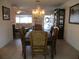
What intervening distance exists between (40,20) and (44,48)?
8881 millimetres

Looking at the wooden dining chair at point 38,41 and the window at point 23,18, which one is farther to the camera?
the window at point 23,18

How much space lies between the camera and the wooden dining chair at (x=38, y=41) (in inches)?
118

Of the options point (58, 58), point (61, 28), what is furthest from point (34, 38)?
point (61, 28)

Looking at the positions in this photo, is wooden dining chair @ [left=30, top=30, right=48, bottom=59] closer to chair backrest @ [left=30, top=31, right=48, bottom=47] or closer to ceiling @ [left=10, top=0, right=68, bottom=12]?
chair backrest @ [left=30, top=31, right=48, bottom=47]

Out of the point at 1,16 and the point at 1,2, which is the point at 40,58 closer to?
the point at 1,16

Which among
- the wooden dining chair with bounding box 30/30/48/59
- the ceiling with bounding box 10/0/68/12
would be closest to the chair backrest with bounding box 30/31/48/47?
the wooden dining chair with bounding box 30/30/48/59

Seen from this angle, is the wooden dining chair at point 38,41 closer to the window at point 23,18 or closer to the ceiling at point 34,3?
the ceiling at point 34,3

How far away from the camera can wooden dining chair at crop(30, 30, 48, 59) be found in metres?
3.00

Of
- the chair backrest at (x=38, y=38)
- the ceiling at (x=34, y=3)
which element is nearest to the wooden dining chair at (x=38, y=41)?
the chair backrest at (x=38, y=38)

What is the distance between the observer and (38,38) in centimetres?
305

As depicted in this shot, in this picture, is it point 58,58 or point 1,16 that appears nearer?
point 58,58

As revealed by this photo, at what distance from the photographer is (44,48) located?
319cm

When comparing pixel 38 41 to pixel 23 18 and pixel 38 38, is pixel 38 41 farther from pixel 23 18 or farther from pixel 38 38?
pixel 23 18

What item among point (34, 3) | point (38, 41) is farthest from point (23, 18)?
point (38, 41)
